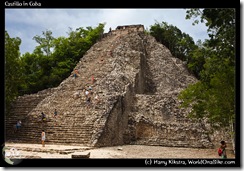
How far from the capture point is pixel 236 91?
780 cm

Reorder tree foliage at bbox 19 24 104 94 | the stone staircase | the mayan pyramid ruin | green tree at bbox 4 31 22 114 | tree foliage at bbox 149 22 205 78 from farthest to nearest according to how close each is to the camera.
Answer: tree foliage at bbox 149 22 205 78 → tree foliage at bbox 19 24 104 94 → green tree at bbox 4 31 22 114 → the mayan pyramid ruin → the stone staircase

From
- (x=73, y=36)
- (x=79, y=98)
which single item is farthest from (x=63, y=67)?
(x=79, y=98)

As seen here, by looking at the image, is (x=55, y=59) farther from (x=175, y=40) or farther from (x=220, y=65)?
(x=220, y=65)

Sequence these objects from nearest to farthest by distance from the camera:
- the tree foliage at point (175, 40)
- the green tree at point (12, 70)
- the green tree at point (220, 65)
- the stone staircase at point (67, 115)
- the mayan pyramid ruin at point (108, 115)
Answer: the green tree at point (220, 65) → the stone staircase at point (67, 115) → the mayan pyramid ruin at point (108, 115) → the green tree at point (12, 70) → the tree foliage at point (175, 40)

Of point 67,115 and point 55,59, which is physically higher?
point 55,59

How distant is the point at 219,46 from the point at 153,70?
73.7 feet

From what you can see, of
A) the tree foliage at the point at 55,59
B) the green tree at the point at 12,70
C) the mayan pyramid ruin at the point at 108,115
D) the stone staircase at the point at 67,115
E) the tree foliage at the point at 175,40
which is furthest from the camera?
the tree foliage at the point at 175,40

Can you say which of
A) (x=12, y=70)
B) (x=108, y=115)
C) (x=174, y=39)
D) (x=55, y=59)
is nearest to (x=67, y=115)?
(x=108, y=115)

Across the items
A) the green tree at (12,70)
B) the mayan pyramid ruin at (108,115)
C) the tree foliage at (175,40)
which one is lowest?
the mayan pyramid ruin at (108,115)

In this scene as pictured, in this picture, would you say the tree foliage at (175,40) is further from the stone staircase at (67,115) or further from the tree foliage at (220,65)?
the tree foliage at (220,65)

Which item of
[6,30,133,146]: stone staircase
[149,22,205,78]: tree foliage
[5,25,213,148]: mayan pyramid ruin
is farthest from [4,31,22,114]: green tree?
[149,22,205,78]: tree foliage

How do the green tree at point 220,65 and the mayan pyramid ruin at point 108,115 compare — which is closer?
the green tree at point 220,65

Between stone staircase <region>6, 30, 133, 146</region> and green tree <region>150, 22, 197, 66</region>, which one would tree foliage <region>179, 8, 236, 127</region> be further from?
green tree <region>150, 22, 197, 66</region>

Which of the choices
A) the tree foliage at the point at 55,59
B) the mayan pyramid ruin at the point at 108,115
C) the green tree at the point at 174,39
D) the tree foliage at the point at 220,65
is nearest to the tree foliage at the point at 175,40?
the green tree at the point at 174,39
